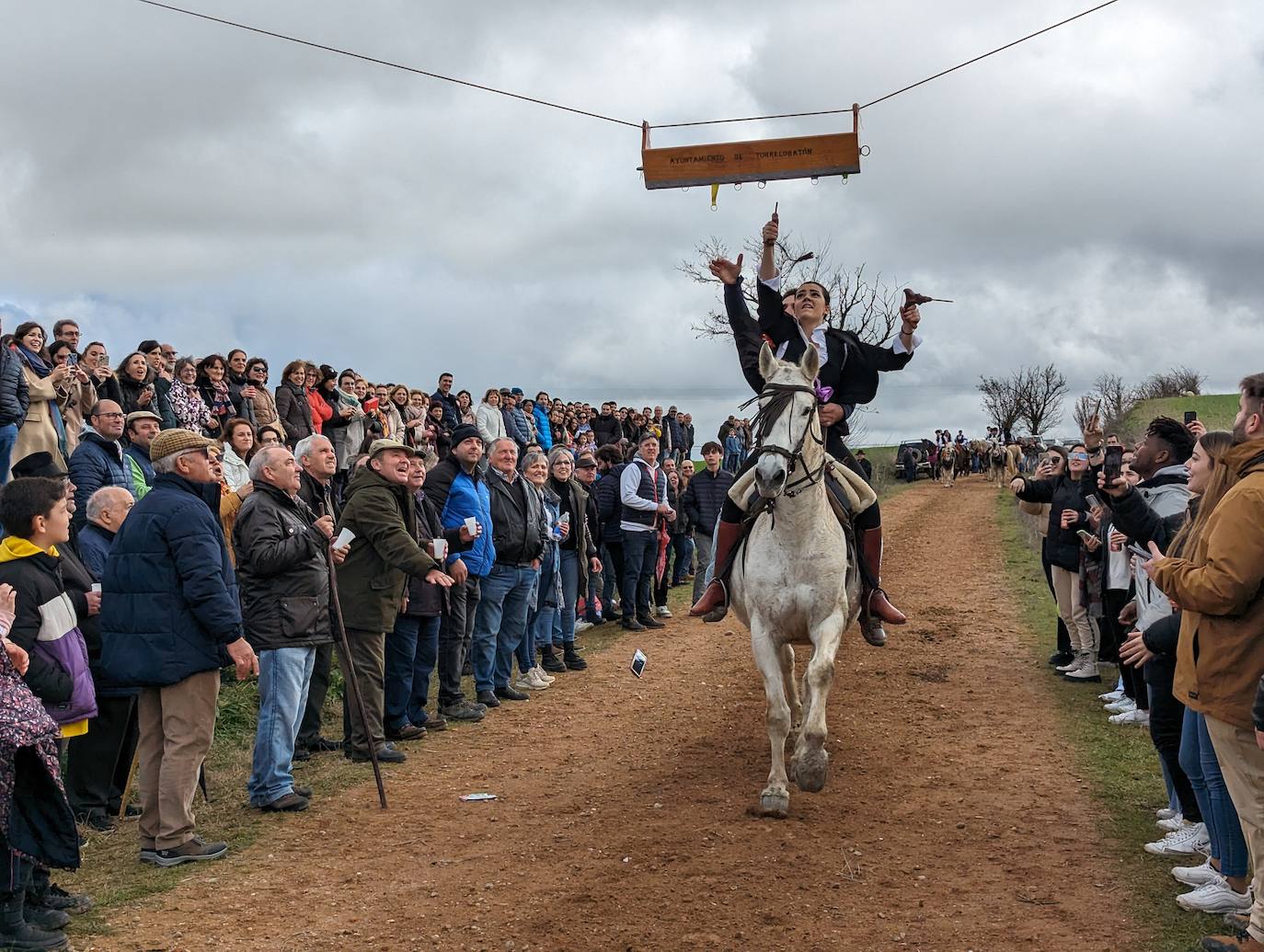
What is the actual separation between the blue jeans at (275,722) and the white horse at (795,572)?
313 centimetres

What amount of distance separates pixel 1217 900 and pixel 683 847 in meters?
2.80

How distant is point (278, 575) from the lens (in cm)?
711

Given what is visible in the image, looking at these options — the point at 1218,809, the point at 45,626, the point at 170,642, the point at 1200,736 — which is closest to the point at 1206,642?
the point at 1200,736

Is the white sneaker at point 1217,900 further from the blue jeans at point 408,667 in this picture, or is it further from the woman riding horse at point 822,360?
the blue jeans at point 408,667

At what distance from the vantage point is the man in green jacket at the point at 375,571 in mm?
8062

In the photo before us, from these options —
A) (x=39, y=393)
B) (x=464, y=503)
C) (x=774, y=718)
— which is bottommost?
(x=774, y=718)

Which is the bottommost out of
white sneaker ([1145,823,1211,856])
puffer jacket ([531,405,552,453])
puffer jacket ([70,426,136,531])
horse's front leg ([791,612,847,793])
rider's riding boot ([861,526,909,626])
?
white sneaker ([1145,823,1211,856])

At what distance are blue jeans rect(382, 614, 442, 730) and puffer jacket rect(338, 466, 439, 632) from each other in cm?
61

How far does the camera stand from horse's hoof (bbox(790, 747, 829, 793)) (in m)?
6.55

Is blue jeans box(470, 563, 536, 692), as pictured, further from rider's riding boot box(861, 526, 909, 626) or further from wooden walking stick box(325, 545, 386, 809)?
rider's riding boot box(861, 526, 909, 626)

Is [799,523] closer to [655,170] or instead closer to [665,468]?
[655,170]

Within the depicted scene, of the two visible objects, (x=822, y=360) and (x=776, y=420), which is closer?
(x=776, y=420)

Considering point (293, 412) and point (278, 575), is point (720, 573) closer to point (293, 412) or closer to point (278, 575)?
point (278, 575)

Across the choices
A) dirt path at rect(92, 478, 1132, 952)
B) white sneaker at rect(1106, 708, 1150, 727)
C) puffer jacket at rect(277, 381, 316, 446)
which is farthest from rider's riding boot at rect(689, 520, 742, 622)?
puffer jacket at rect(277, 381, 316, 446)
